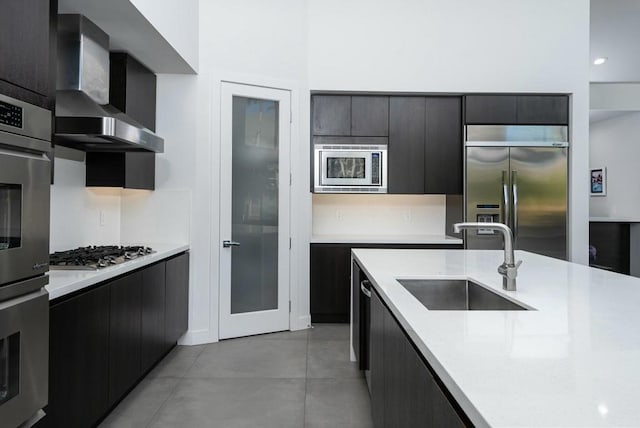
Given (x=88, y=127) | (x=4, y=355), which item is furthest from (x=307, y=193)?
(x=4, y=355)

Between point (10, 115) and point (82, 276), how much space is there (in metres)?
0.95

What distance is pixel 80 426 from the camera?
201 cm

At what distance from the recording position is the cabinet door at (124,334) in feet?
7.73

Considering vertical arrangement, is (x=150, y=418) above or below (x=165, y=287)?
below

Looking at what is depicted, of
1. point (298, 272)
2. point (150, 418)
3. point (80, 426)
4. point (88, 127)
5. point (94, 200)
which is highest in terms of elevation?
point (88, 127)

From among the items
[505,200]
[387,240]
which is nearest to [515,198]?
[505,200]

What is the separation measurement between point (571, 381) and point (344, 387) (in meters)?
2.31

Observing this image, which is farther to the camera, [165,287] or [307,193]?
[307,193]

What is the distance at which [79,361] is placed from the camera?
79.0 inches

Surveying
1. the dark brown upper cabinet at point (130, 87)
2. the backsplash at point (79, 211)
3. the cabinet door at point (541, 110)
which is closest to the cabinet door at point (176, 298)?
the backsplash at point (79, 211)

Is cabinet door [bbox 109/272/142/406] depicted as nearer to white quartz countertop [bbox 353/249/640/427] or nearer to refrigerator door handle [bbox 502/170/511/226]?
white quartz countertop [bbox 353/249/640/427]

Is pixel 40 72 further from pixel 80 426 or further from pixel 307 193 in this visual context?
pixel 307 193

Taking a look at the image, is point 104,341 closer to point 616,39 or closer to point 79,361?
point 79,361

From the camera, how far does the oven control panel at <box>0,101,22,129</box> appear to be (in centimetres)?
133
